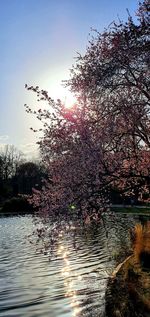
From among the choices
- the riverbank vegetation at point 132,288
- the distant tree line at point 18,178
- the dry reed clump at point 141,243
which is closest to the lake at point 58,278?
the riverbank vegetation at point 132,288

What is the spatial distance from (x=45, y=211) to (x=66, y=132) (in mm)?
2604

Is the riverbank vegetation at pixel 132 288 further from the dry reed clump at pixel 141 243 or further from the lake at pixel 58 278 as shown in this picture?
the lake at pixel 58 278

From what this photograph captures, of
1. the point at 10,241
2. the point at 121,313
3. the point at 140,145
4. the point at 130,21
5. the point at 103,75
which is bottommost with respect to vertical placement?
the point at 121,313

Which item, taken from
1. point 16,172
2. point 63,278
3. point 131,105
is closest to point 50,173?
point 131,105

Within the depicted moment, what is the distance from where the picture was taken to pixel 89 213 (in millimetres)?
14430

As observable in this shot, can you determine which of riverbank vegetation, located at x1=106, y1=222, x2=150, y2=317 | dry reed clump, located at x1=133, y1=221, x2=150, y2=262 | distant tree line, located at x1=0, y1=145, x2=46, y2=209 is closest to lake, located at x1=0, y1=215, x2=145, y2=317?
riverbank vegetation, located at x1=106, y1=222, x2=150, y2=317

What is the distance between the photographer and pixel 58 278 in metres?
21.0

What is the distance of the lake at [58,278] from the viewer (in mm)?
15211

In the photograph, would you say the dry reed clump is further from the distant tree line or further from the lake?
the distant tree line

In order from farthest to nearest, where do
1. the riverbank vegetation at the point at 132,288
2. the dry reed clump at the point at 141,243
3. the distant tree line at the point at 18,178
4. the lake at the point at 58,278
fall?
1. the distant tree line at the point at 18,178
2. the dry reed clump at the point at 141,243
3. the lake at the point at 58,278
4. the riverbank vegetation at the point at 132,288

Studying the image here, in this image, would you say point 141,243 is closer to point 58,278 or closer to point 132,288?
point 58,278

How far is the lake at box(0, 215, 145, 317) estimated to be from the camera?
15.2 metres

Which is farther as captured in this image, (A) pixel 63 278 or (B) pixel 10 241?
(B) pixel 10 241

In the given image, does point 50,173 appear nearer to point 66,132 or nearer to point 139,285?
point 66,132
